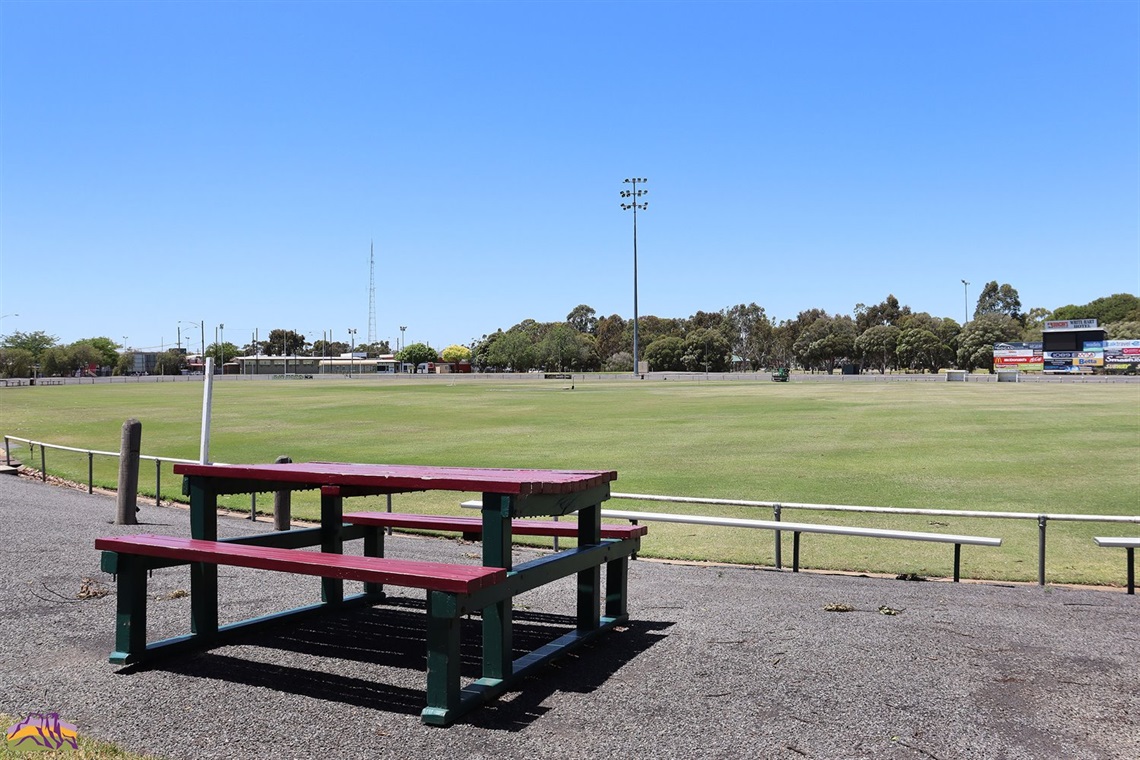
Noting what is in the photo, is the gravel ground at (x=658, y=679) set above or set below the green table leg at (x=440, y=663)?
below

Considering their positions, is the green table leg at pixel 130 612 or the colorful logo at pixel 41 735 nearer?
the colorful logo at pixel 41 735

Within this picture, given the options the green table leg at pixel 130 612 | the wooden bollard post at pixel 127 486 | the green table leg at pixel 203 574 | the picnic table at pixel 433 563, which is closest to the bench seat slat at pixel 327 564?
the picnic table at pixel 433 563

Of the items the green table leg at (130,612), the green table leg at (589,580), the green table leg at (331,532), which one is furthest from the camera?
the green table leg at (331,532)

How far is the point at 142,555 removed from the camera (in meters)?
5.40

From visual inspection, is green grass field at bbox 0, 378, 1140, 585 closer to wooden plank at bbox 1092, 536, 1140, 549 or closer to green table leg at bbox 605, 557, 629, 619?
wooden plank at bbox 1092, 536, 1140, 549

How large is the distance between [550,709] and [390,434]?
961 inches

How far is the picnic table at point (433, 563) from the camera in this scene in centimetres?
452

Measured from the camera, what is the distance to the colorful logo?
3.97 metres

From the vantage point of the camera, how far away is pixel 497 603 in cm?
Answer: 493

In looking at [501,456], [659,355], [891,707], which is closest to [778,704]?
[891,707]

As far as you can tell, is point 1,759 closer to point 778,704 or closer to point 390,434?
point 778,704

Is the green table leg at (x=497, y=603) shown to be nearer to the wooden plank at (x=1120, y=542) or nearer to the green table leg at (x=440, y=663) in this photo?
the green table leg at (x=440, y=663)

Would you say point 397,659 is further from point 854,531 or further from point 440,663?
point 854,531

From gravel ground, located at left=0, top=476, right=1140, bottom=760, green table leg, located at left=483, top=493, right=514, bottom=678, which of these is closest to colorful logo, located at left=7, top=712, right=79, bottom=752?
gravel ground, located at left=0, top=476, right=1140, bottom=760
